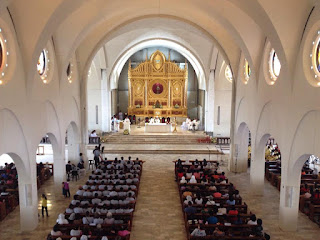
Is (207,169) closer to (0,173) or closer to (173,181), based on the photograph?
(173,181)

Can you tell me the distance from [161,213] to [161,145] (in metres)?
12.0

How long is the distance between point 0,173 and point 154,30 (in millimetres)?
16332

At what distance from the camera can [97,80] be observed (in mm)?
26969

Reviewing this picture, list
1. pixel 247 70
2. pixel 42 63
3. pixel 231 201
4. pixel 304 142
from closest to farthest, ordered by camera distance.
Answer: pixel 304 142 → pixel 231 201 → pixel 42 63 → pixel 247 70

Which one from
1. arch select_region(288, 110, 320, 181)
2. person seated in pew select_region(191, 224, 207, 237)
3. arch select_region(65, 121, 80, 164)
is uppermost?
arch select_region(288, 110, 320, 181)

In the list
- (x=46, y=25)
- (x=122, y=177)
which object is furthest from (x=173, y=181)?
(x=46, y=25)

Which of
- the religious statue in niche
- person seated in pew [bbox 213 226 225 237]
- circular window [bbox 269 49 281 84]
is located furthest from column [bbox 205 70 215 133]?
person seated in pew [bbox 213 226 225 237]

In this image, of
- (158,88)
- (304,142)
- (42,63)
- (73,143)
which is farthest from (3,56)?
(158,88)

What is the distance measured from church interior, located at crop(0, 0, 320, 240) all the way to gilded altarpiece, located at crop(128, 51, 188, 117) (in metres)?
9.56

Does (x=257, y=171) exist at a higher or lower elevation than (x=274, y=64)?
lower

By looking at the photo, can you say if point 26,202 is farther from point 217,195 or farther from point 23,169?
point 217,195

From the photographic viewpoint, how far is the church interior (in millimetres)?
9758

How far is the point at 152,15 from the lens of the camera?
703 inches

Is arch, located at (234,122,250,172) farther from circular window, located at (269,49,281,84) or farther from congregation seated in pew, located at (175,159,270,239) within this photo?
circular window, located at (269,49,281,84)
